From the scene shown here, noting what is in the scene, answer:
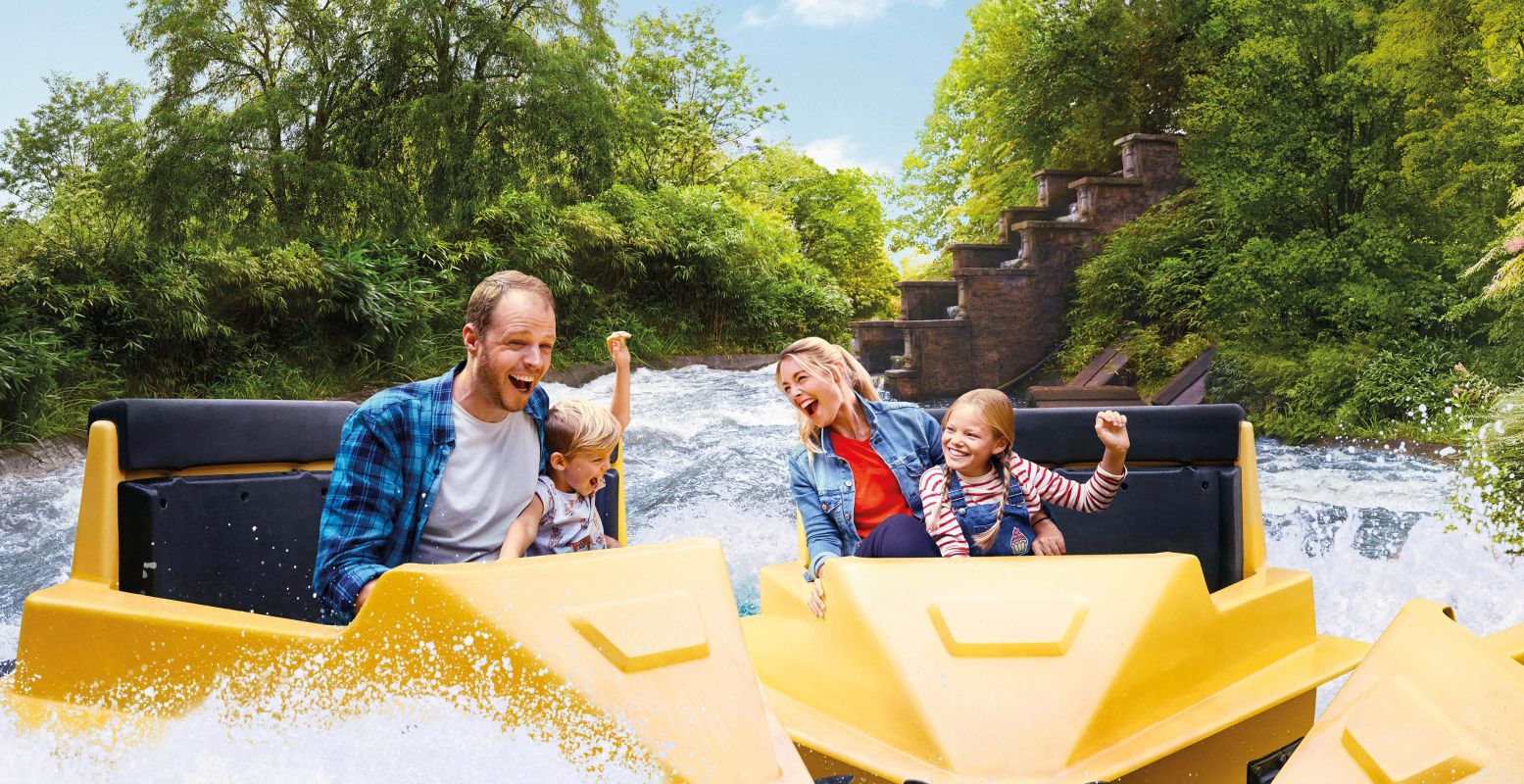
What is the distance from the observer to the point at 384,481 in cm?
152

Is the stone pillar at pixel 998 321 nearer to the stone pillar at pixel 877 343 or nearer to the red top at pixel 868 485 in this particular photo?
the stone pillar at pixel 877 343

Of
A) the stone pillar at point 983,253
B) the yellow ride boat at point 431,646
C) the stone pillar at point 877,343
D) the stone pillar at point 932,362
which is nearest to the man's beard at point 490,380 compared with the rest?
the yellow ride boat at point 431,646

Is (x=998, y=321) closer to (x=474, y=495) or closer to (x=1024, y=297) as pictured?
(x=1024, y=297)

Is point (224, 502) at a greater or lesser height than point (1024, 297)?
lesser

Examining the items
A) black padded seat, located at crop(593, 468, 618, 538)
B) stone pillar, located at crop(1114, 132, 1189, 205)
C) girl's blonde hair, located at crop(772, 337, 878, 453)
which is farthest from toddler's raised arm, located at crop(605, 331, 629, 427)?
stone pillar, located at crop(1114, 132, 1189, 205)

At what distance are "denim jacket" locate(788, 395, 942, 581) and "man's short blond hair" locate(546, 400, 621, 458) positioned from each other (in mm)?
371

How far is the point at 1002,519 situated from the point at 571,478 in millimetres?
734

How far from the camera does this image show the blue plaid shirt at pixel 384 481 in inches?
58.7

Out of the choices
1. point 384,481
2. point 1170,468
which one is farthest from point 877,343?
point 384,481

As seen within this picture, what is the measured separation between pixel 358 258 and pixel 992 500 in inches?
287

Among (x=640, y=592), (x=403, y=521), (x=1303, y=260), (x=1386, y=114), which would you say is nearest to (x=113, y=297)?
(x=403, y=521)

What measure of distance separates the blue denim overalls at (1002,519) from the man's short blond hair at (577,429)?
0.59 meters

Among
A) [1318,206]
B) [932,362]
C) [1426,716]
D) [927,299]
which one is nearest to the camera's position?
[1426,716]

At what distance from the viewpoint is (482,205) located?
30.0 feet
